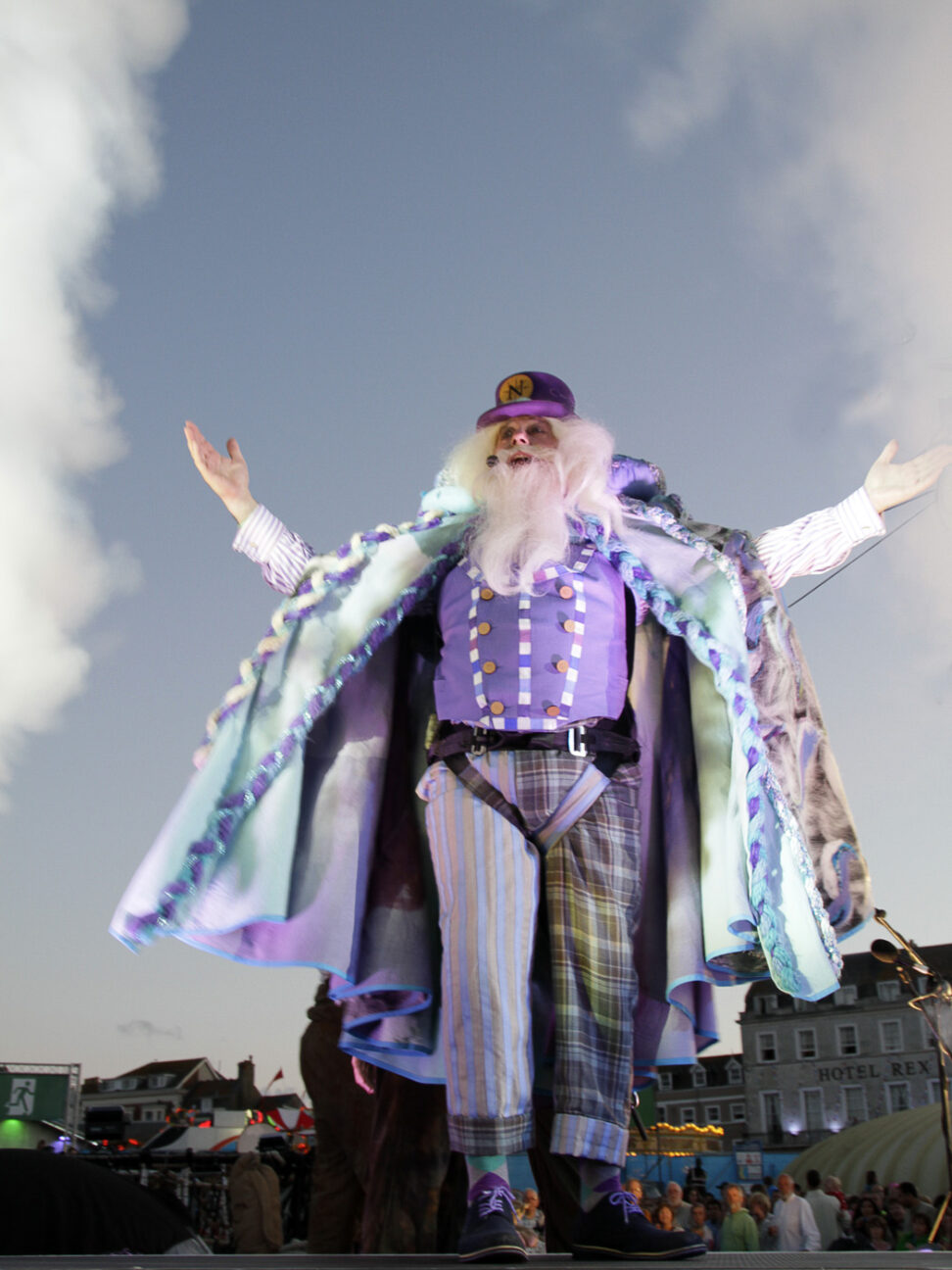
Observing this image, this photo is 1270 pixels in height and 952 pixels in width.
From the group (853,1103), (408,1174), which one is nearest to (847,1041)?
(853,1103)

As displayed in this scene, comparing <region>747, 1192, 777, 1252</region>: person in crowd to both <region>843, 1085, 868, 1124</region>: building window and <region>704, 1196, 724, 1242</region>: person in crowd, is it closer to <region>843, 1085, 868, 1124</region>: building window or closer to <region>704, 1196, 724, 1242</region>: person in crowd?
<region>704, 1196, 724, 1242</region>: person in crowd

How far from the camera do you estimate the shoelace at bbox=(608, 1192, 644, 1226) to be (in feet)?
7.51

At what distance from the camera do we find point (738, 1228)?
912 centimetres

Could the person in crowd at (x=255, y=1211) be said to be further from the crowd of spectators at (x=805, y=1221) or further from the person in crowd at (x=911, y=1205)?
the person in crowd at (x=911, y=1205)

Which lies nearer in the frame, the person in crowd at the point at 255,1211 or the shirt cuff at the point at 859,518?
the shirt cuff at the point at 859,518

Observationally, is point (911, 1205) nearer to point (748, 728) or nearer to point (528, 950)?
point (748, 728)

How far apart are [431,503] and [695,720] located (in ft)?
3.15

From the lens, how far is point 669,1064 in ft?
9.68

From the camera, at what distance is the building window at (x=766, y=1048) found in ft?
157

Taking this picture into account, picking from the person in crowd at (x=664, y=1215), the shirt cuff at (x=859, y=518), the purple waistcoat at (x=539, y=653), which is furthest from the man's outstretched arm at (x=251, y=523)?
the person in crowd at (x=664, y=1215)

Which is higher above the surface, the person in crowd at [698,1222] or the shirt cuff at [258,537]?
the shirt cuff at [258,537]

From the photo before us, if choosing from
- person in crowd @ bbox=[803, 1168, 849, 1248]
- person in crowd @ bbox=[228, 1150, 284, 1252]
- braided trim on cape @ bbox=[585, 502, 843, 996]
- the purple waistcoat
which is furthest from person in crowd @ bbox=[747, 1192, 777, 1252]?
the purple waistcoat

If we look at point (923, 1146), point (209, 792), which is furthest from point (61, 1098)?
point (209, 792)

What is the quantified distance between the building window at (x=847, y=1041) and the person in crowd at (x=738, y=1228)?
3857 centimetres
